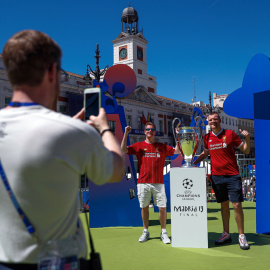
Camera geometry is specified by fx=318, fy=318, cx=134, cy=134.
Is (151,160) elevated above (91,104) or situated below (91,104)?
below

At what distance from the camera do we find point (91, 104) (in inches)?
52.7

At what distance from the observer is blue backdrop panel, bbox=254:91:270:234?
496 cm

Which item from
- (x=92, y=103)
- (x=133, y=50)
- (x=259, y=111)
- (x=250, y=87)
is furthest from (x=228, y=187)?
(x=133, y=50)

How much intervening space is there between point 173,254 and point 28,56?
3602 millimetres

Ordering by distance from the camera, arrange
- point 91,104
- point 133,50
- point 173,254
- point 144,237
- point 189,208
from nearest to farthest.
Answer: point 91,104 → point 173,254 → point 189,208 → point 144,237 → point 133,50

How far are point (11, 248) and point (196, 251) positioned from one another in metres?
3.56

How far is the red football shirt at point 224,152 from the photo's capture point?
450 cm

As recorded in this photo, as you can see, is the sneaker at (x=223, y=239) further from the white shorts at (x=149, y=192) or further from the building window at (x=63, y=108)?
the building window at (x=63, y=108)

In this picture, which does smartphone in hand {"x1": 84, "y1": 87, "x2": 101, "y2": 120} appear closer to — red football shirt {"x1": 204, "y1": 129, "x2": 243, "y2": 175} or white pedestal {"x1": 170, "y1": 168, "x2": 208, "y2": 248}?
white pedestal {"x1": 170, "y1": 168, "x2": 208, "y2": 248}

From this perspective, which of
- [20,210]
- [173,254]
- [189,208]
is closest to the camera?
[20,210]

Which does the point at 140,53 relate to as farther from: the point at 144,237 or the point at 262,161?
the point at 144,237

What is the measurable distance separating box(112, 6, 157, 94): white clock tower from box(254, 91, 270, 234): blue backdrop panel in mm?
39991

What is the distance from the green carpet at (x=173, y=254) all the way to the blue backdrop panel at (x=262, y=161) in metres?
0.28

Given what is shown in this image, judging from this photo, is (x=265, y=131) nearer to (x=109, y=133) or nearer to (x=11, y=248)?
(x=109, y=133)
